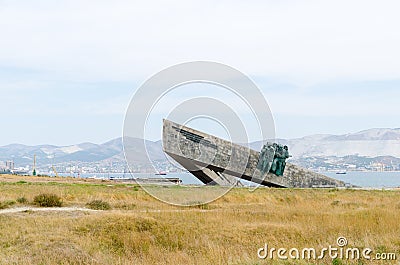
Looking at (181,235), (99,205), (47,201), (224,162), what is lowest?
(181,235)

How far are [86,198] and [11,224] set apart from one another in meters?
10.5

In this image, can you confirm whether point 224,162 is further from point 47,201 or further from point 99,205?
point 47,201

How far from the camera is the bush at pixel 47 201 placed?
960 inches

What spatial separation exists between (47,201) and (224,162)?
1696cm

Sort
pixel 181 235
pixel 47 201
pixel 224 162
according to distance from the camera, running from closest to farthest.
A: pixel 181 235
pixel 47 201
pixel 224 162

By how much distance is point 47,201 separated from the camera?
2455 cm

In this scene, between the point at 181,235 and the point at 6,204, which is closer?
the point at 181,235

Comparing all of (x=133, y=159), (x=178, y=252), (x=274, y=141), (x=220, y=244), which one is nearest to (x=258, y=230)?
(x=220, y=244)

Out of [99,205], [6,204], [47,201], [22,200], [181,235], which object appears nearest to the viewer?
[181,235]

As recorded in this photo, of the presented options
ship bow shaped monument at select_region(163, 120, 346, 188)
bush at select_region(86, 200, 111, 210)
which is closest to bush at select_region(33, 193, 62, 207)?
bush at select_region(86, 200, 111, 210)

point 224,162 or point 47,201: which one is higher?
point 224,162

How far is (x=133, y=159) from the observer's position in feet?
79.8

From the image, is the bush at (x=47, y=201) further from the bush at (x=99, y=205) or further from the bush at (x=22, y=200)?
the bush at (x=99, y=205)

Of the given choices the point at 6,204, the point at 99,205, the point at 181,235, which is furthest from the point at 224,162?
the point at 181,235
